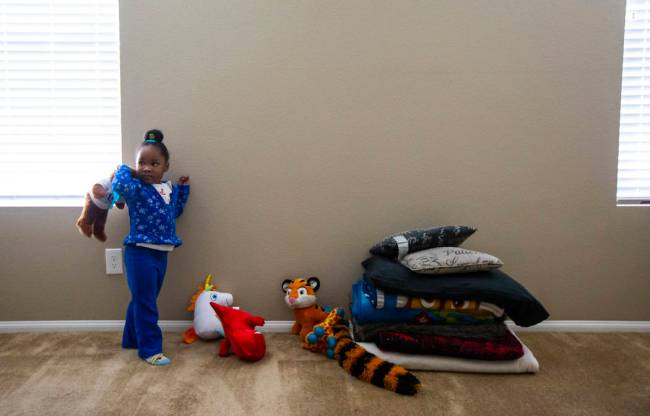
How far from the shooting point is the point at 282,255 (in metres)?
2.43

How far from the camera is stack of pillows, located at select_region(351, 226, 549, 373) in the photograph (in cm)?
199

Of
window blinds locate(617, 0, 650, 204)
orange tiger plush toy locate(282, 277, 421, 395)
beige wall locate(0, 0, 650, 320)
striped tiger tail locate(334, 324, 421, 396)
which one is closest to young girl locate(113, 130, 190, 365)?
beige wall locate(0, 0, 650, 320)

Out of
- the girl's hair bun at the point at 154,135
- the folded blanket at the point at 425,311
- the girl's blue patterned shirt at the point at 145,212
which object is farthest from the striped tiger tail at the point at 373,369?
the girl's hair bun at the point at 154,135

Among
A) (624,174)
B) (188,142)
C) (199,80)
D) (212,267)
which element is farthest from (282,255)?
(624,174)

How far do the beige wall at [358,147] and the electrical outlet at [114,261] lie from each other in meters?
0.04

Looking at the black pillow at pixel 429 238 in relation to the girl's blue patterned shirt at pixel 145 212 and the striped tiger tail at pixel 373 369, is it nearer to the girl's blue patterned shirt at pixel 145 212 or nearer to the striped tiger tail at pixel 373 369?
the striped tiger tail at pixel 373 369

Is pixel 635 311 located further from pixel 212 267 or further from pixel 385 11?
pixel 212 267

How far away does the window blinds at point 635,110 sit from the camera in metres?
2.41

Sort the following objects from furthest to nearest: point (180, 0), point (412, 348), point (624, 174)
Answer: point (624, 174) → point (180, 0) → point (412, 348)

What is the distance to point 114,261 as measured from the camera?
2.41 meters

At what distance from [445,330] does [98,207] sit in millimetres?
1629

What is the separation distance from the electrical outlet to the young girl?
0.95ft

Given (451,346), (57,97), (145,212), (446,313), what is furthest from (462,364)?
(57,97)

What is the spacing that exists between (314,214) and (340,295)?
1.44 ft
